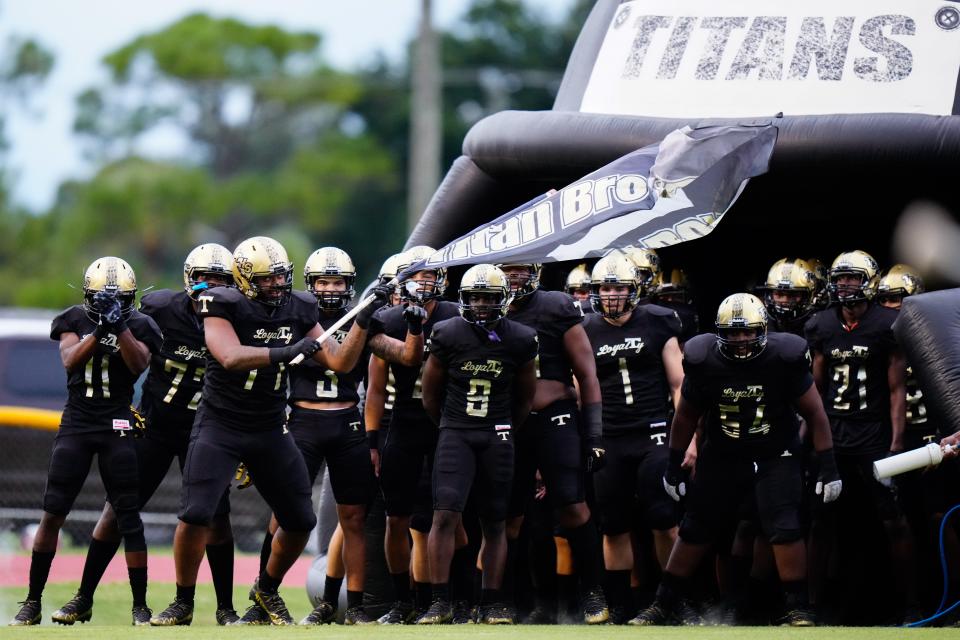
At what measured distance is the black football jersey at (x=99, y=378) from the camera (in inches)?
357

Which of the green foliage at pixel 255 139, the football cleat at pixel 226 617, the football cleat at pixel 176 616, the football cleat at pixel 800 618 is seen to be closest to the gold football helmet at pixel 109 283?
the football cleat at pixel 176 616

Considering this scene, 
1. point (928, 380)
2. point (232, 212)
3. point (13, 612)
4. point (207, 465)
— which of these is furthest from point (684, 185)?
point (232, 212)

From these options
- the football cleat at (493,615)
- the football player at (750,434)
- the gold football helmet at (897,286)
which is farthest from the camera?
the gold football helmet at (897,286)

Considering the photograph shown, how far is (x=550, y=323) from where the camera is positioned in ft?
30.3

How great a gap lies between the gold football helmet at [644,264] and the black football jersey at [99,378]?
2739mm

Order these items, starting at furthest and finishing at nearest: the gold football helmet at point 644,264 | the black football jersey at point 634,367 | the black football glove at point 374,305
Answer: the gold football helmet at point 644,264
the black football jersey at point 634,367
the black football glove at point 374,305

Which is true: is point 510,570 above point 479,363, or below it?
below

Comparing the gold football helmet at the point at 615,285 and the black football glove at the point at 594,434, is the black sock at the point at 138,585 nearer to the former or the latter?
the black football glove at the point at 594,434

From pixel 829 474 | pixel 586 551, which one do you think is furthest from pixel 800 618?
pixel 586 551

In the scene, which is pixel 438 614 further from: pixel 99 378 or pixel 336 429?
pixel 99 378

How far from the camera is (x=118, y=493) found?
29.6 ft

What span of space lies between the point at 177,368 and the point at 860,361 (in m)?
3.60

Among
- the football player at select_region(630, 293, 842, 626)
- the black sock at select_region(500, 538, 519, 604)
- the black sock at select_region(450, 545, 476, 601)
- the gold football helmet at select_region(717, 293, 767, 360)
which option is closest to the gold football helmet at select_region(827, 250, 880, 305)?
the football player at select_region(630, 293, 842, 626)

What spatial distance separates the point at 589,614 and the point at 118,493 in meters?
2.48
